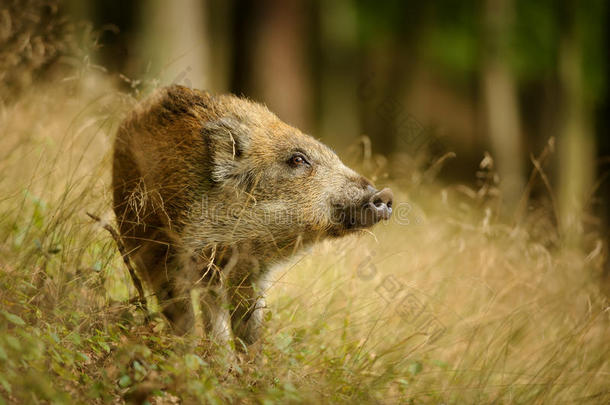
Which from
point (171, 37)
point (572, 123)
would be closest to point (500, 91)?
point (572, 123)

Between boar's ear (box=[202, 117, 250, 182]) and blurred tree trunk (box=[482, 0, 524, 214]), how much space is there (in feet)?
27.3

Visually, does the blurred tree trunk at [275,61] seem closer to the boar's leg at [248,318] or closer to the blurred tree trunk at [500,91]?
the blurred tree trunk at [500,91]

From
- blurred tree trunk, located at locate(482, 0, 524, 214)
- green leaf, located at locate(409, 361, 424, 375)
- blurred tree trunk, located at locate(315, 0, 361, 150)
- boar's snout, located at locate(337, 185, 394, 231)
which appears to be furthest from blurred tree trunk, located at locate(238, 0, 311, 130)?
Result: green leaf, located at locate(409, 361, 424, 375)

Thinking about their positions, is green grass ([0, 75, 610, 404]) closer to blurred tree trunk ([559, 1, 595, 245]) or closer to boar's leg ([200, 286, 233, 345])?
boar's leg ([200, 286, 233, 345])

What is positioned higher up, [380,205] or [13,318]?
[380,205]

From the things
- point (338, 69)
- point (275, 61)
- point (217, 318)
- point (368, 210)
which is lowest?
point (217, 318)

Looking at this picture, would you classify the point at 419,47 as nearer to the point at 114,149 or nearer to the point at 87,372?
the point at 114,149

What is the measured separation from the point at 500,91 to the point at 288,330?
33.6ft

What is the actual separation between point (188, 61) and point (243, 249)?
5.73 metres

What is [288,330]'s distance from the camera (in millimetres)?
3707

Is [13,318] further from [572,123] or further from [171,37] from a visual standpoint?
[572,123]


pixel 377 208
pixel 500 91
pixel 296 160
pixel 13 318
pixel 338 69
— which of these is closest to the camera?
pixel 13 318

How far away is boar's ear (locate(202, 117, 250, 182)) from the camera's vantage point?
13.1 ft

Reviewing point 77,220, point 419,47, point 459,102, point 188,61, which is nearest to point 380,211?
point 77,220
